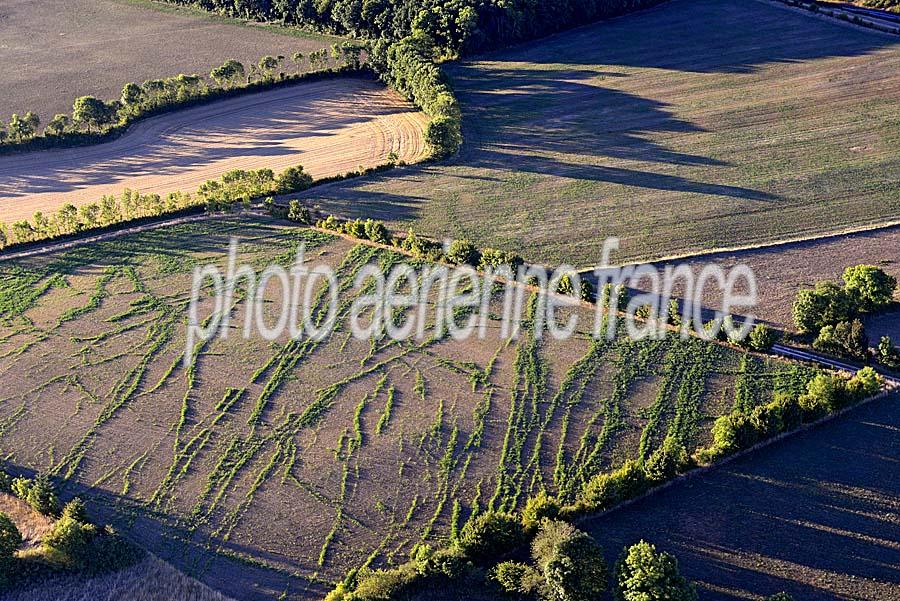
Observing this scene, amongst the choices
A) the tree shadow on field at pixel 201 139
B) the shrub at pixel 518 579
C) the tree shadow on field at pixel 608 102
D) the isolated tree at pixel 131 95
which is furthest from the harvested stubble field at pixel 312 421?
the isolated tree at pixel 131 95

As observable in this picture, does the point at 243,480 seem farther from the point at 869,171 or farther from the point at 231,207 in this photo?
the point at 869,171

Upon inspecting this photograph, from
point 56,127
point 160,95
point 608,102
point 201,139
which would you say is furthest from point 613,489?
point 160,95

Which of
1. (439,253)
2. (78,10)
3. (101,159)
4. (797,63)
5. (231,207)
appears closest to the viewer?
(439,253)

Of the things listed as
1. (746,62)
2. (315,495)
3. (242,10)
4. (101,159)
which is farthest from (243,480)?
(242,10)

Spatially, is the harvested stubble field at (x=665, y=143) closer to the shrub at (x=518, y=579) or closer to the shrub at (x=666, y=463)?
the shrub at (x=666, y=463)

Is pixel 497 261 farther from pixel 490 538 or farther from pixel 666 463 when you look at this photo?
pixel 490 538

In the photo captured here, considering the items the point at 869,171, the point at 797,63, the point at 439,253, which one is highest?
the point at 797,63
